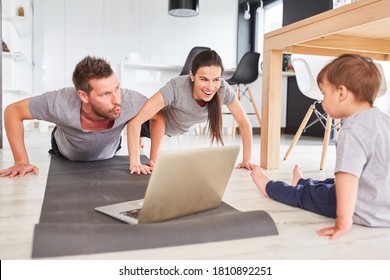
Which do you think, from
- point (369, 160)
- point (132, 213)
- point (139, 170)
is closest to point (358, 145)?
point (369, 160)

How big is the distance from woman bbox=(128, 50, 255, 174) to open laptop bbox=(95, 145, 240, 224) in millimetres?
668

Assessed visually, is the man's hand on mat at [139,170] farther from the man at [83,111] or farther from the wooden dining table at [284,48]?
the wooden dining table at [284,48]

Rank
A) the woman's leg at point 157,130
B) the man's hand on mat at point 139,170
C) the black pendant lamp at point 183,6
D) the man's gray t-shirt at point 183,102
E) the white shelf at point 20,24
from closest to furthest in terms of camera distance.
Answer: the man's hand on mat at point 139,170, the man's gray t-shirt at point 183,102, the woman's leg at point 157,130, the white shelf at point 20,24, the black pendant lamp at point 183,6

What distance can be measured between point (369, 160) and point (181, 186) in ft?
1.67

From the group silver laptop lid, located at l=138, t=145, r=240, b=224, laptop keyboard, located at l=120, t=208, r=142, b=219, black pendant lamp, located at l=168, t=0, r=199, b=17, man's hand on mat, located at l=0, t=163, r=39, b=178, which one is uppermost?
black pendant lamp, located at l=168, t=0, r=199, b=17

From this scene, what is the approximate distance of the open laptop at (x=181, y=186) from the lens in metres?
1.03

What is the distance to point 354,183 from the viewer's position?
3.39 ft

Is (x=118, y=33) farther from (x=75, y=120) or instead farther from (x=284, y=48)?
(x=75, y=120)

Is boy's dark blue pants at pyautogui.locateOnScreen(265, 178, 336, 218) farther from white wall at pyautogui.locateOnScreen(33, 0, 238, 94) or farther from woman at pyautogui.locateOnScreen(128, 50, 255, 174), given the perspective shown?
white wall at pyautogui.locateOnScreen(33, 0, 238, 94)

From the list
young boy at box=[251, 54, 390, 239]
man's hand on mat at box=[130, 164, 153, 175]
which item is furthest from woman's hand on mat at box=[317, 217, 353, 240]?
man's hand on mat at box=[130, 164, 153, 175]

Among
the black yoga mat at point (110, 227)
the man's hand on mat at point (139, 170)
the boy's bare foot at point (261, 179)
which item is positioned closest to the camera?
the black yoga mat at point (110, 227)

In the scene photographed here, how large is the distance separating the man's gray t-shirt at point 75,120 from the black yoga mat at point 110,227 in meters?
0.43

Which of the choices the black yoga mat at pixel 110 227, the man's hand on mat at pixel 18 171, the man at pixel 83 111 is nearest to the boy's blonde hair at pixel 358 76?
the black yoga mat at pixel 110 227

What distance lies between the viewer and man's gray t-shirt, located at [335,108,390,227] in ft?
3.44
